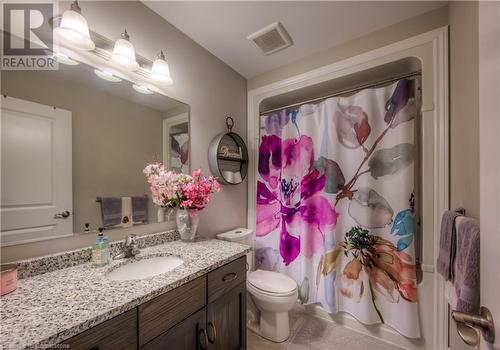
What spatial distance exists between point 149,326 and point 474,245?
1214 millimetres

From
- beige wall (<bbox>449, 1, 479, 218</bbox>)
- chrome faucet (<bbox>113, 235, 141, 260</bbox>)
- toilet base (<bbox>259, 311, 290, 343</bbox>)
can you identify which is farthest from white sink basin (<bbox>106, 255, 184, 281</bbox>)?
beige wall (<bbox>449, 1, 479, 218</bbox>)

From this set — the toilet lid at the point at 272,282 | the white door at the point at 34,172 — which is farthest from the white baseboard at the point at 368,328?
the white door at the point at 34,172

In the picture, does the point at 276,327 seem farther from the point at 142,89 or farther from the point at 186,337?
the point at 142,89

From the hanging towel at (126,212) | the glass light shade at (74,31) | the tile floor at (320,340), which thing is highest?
the glass light shade at (74,31)

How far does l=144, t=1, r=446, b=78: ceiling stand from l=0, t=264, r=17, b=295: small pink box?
1603mm

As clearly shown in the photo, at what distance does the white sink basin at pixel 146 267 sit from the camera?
1.01 metres

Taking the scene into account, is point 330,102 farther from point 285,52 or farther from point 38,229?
point 38,229

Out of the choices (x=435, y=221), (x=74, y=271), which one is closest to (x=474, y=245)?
(x=435, y=221)

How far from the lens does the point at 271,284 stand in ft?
5.14

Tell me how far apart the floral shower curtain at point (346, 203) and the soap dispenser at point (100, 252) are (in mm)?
1346

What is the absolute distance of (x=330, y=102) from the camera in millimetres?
1681

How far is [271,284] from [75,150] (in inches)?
61.5

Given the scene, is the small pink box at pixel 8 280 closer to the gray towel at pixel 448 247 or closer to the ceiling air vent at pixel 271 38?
the gray towel at pixel 448 247

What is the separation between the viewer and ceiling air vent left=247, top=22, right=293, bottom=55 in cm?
150
